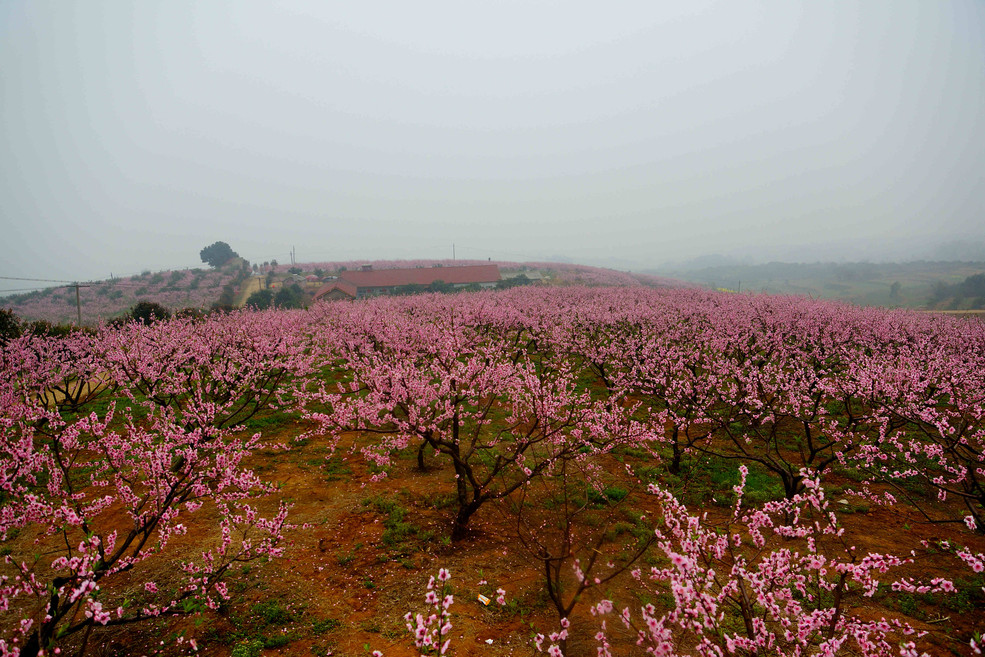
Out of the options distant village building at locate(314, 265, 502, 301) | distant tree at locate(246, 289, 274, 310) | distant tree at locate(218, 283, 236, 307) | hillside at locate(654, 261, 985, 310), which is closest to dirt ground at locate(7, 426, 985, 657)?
distant tree at locate(246, 289, 274, 310)

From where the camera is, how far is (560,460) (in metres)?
12.2

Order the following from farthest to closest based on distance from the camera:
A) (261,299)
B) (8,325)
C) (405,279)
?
(405,279)
(261,299)
(8,325)

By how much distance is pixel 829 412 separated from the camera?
651 inches

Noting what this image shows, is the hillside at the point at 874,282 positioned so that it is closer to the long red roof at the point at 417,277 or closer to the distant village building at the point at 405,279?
the distant village building at the point at 405,279

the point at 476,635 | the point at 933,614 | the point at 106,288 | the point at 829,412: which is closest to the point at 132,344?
the point at 476,635

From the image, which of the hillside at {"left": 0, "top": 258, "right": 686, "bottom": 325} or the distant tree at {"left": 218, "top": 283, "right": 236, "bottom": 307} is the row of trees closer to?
the distant tree at {"left": 218, "top": 283, "right": 236, "bottom": 307}

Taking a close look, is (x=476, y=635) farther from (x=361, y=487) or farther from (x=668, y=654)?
(x=361, y=487)

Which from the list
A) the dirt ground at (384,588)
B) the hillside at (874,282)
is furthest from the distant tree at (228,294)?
the hillside at (874,282)

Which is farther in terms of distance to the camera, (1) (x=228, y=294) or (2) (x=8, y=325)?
(1) (x=228, y=294)

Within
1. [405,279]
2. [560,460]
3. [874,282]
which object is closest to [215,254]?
[405,279]

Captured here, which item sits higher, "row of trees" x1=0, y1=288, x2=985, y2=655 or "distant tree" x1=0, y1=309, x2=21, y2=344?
"distant tree" x1=0, y1=309, x2=21, y2=344

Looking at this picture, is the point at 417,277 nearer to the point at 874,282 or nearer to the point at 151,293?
the point at 151,293

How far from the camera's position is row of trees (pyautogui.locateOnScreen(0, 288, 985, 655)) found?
4.83 metres

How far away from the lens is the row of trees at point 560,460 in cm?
483
